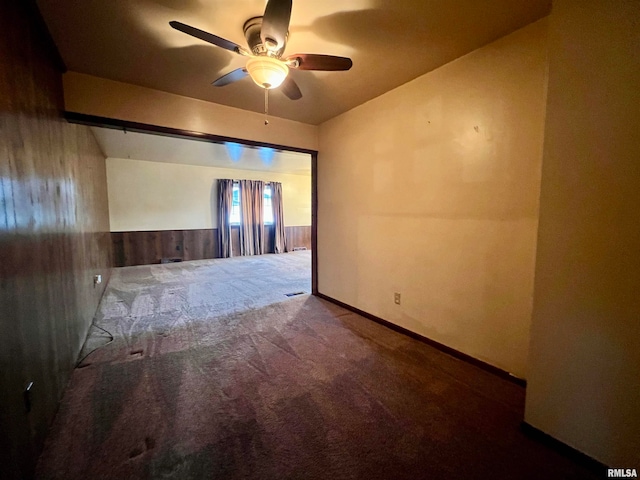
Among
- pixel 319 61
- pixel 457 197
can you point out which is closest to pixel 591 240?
pixel 457 197

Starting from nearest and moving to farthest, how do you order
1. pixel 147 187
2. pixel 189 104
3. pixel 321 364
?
pixel 321 364 < pixel 189 104 < pixel 147 187

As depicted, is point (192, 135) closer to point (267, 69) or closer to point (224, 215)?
point (267, 69)

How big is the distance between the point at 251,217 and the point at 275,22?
6498 mm

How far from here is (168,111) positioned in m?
2.71

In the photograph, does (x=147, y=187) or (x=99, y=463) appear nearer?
(x=99, y=463)

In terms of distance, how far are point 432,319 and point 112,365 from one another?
267cm

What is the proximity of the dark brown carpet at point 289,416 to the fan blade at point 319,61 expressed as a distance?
82.6 inches

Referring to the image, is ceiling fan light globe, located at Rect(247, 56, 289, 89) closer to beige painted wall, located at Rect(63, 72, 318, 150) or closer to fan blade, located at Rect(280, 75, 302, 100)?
fan blade, located at Rect(280, 75, 302, 100)

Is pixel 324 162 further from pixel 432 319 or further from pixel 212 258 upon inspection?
pixel 212 258

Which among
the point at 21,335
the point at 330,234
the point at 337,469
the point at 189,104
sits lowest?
the point at 337,469

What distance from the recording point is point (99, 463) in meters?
1.28

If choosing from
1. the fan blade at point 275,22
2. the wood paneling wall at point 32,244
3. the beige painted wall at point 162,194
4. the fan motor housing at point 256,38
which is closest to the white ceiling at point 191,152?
the beige painted wall at point 162,194

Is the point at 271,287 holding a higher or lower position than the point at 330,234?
lower

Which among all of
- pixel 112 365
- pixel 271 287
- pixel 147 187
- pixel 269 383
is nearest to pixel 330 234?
pixel 271 287
